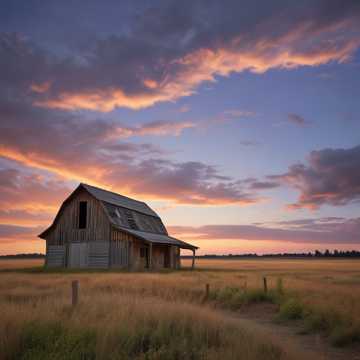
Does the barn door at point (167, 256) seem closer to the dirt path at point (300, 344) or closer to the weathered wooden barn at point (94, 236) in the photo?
the weathered wooden barn at point (94, 236)

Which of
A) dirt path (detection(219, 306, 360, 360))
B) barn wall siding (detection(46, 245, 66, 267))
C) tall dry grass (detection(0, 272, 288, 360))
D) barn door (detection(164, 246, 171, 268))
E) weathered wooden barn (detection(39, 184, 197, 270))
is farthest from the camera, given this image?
barn door (detection(164, 246, 171, 268))

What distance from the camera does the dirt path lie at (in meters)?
7.07

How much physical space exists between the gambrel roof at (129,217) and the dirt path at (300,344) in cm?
2165

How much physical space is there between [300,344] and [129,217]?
2986 centimetres

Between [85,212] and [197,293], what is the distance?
1990 cm

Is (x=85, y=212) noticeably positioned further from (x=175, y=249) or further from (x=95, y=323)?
(x=95, y=323)

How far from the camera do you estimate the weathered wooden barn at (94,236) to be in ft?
107

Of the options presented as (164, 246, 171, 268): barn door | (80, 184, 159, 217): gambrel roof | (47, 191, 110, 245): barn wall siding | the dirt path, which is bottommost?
the dirt path

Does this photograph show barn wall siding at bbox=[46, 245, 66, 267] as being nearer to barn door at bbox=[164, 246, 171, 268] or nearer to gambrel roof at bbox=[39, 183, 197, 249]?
gambrel roof at bbox=[39, 183, 197, 249]

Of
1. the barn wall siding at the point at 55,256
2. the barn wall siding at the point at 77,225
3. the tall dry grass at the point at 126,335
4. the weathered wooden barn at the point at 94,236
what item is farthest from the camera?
the barn wall siding at the point at 55,256

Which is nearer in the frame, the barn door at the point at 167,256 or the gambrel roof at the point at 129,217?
the gambrel roof at the point at 129,217

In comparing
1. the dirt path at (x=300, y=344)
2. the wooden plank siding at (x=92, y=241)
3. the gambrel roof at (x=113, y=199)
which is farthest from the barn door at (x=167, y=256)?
the dirt path at (x=300, y=344)

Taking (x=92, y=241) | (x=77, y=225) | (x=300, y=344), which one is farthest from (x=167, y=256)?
(x=300, y=344)

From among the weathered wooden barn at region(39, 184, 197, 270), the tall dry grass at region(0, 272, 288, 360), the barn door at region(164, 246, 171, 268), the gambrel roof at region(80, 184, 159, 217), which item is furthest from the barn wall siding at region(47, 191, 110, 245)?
the tall dry grass at region(0, 272, 288, 360)
